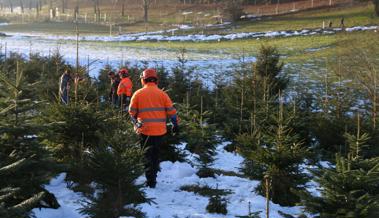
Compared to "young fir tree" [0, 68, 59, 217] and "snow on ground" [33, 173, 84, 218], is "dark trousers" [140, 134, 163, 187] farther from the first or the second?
"young fir tree" [0, 68, 59, 217]

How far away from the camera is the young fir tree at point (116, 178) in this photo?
623 cm

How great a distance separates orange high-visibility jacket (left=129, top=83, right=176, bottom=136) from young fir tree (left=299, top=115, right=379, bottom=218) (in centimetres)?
286

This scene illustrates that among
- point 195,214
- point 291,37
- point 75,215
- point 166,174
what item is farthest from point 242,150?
point 291,37

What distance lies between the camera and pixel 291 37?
39562mm

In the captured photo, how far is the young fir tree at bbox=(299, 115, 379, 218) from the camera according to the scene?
5.70 m

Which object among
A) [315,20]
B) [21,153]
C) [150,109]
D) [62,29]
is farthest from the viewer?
[62,29]

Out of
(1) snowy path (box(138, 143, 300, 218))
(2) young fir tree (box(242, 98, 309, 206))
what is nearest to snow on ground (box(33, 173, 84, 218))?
(1) snowy path (box(138, 143, 300, 218))

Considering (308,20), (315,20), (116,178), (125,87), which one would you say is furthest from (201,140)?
(308,20)

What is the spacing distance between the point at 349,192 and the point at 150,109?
363 centimetres

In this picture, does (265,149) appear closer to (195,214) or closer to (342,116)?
(195,214)

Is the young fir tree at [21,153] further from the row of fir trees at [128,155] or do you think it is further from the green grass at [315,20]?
the green grass at [315,20]

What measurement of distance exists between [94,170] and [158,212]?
127 cm

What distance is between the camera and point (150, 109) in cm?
794

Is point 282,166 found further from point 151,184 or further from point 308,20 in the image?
point 308,20
